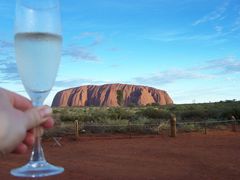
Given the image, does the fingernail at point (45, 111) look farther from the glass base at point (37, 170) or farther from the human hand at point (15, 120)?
the glass base at point (37, 170)

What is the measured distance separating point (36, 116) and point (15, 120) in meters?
0.19

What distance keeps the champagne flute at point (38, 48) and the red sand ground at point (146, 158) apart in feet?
21.4

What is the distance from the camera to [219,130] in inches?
746

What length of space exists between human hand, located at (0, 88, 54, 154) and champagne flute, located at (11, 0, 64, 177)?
0.18 m

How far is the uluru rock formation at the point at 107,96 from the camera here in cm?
10338

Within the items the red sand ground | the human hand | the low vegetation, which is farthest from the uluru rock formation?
the human hand

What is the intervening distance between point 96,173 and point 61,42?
7135mm

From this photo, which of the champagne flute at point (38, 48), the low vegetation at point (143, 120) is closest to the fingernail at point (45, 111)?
the champagne flute at point (38, 48)

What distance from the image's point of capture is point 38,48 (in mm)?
1905

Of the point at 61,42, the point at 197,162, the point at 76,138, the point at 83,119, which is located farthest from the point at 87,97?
the point at 61,42

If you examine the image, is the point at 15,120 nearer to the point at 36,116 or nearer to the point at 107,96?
the point at 36,116

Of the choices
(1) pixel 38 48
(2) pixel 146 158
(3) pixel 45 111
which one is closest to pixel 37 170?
(3) pixel 45 111

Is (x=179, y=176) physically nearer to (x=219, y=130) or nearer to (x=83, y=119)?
(x=219, y=130)

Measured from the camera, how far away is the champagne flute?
1.89 meters
